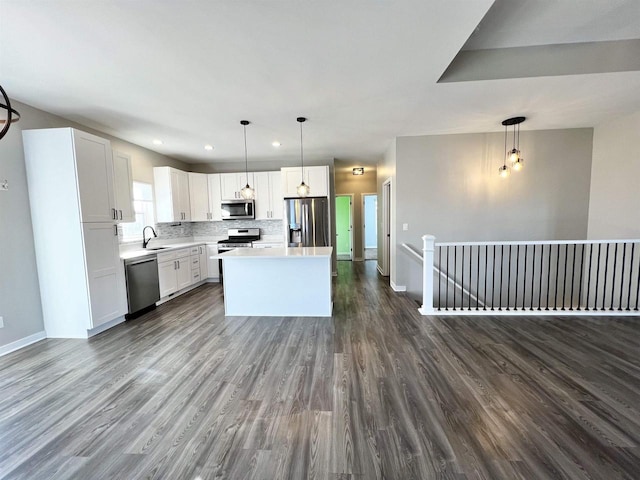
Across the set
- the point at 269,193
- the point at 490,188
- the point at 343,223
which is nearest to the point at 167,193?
the point at 269,193

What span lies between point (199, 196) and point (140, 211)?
50.4 inches

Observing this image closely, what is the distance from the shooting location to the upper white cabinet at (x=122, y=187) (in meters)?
3.57

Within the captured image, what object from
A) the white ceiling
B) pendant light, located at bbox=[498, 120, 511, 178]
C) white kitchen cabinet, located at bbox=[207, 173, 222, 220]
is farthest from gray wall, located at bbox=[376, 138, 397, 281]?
white kitchen cabinet, located at bbox=[207, 173, 222, 220]

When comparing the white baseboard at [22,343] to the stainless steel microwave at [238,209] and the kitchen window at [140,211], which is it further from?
the stainless steel microwave at [238,209]

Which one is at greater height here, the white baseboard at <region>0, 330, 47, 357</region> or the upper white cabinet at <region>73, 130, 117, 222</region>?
the upper white cabinet at <region>73, 130, 117, 222</region>

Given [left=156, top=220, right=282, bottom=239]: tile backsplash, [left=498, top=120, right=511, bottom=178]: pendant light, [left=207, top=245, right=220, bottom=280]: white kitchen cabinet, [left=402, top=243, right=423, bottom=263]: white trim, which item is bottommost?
[left=207, top=245, right=220, bottom=280]: white kitchen cabinet

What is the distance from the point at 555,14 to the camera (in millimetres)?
2191

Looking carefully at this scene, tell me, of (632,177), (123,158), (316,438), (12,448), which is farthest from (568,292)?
(123,158)

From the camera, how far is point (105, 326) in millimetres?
3346

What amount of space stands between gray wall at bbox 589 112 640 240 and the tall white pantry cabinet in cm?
694

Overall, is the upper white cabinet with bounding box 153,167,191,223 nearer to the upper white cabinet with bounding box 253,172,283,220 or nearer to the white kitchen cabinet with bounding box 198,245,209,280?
the white kitchen cabinet with bounding box 198,245,209,280

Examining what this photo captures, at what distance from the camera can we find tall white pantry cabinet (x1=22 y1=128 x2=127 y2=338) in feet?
9.56

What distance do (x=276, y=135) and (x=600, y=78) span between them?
3.86 m

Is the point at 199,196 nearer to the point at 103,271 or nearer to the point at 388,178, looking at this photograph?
the point at 103,271
